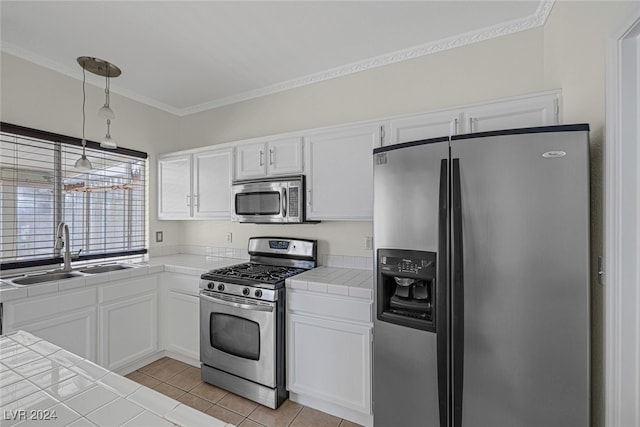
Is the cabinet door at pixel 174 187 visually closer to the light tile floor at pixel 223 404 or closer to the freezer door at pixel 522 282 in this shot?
the light tile floor at pixel 223 404

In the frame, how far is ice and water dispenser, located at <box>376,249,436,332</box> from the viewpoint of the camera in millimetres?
1524

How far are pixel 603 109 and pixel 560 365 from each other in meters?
1.08

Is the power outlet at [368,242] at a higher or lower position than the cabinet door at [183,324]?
higher

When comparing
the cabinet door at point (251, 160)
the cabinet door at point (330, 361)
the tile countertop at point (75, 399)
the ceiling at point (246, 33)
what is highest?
the ceiling at point (246, 33)

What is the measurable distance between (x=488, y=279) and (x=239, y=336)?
180 centimetres

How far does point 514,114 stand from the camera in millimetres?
1803

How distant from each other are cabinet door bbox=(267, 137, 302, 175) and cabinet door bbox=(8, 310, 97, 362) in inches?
72.8

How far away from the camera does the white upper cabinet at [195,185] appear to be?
2990 millimetres

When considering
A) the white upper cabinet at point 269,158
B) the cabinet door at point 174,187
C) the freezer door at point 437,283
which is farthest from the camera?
the cabinet door at point 174,187

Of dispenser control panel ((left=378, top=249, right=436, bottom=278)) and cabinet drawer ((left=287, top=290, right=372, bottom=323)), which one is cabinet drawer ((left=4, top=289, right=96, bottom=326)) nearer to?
cabinet drawer ((left=287, top=290, right=372, bottom=323))

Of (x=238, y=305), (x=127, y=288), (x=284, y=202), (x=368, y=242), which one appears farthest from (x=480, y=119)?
(x=127, y=288)

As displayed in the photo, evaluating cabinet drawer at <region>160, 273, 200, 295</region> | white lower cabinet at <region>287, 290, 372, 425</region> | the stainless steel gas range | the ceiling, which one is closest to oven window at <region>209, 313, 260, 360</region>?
the stainless steel gas range

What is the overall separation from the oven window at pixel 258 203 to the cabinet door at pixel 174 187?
0.75m

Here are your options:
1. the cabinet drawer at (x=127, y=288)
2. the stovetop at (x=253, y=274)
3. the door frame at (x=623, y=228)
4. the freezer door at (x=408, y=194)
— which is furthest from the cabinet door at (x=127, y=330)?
the door frame at (x=623, y=228)
